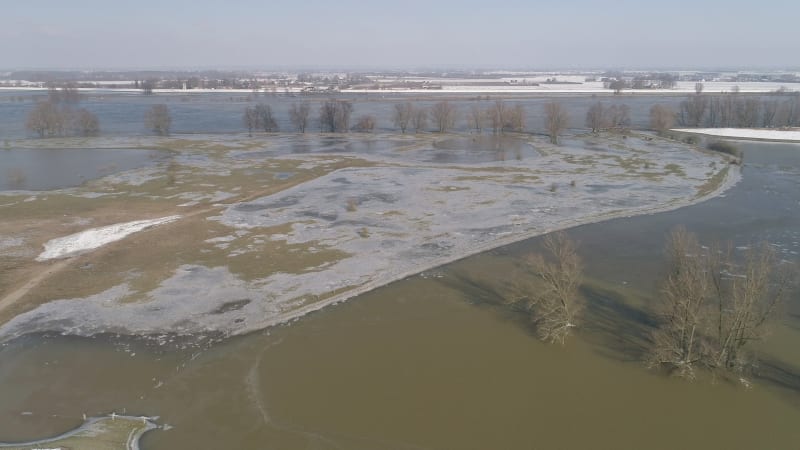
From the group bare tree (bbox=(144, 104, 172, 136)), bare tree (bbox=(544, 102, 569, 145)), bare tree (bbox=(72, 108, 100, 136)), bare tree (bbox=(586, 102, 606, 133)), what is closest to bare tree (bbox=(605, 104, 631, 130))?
bare tree (bbox=(586, 102, 606, 133))

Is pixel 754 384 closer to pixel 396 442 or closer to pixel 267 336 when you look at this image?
pixel 396 442

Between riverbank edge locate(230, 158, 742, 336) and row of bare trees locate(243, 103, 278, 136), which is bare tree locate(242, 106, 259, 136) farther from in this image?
riverbank edge locate(230, 158, 742, 336)

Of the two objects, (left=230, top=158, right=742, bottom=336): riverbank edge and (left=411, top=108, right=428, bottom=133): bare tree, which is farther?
(left=411, top=108, right=428, bottom=133): bare tree

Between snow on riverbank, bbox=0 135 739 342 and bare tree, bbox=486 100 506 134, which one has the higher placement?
bare tree, bbox=486 100 506 134

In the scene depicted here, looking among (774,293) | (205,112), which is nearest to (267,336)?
(774,293)

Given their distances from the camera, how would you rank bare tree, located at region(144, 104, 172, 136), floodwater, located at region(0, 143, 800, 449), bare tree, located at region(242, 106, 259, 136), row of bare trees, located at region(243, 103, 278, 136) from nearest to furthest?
floodwater, located at region(0, 143, 800, 449) < bare tree, located at region(144, 104, 172, 136) < bare tree, located at region(242, 106, 259, 136) < row of bare trees, located at region(243, 103, 278, 136)

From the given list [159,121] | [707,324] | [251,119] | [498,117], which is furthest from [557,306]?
[159,121]

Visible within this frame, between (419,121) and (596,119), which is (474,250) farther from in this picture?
(596,119)

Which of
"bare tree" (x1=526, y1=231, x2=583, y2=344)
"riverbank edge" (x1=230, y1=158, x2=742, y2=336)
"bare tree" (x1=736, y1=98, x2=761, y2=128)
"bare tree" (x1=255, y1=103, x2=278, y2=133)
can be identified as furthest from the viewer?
"bare tree" (x1=736, y1=98, x2=761, y2=128)
